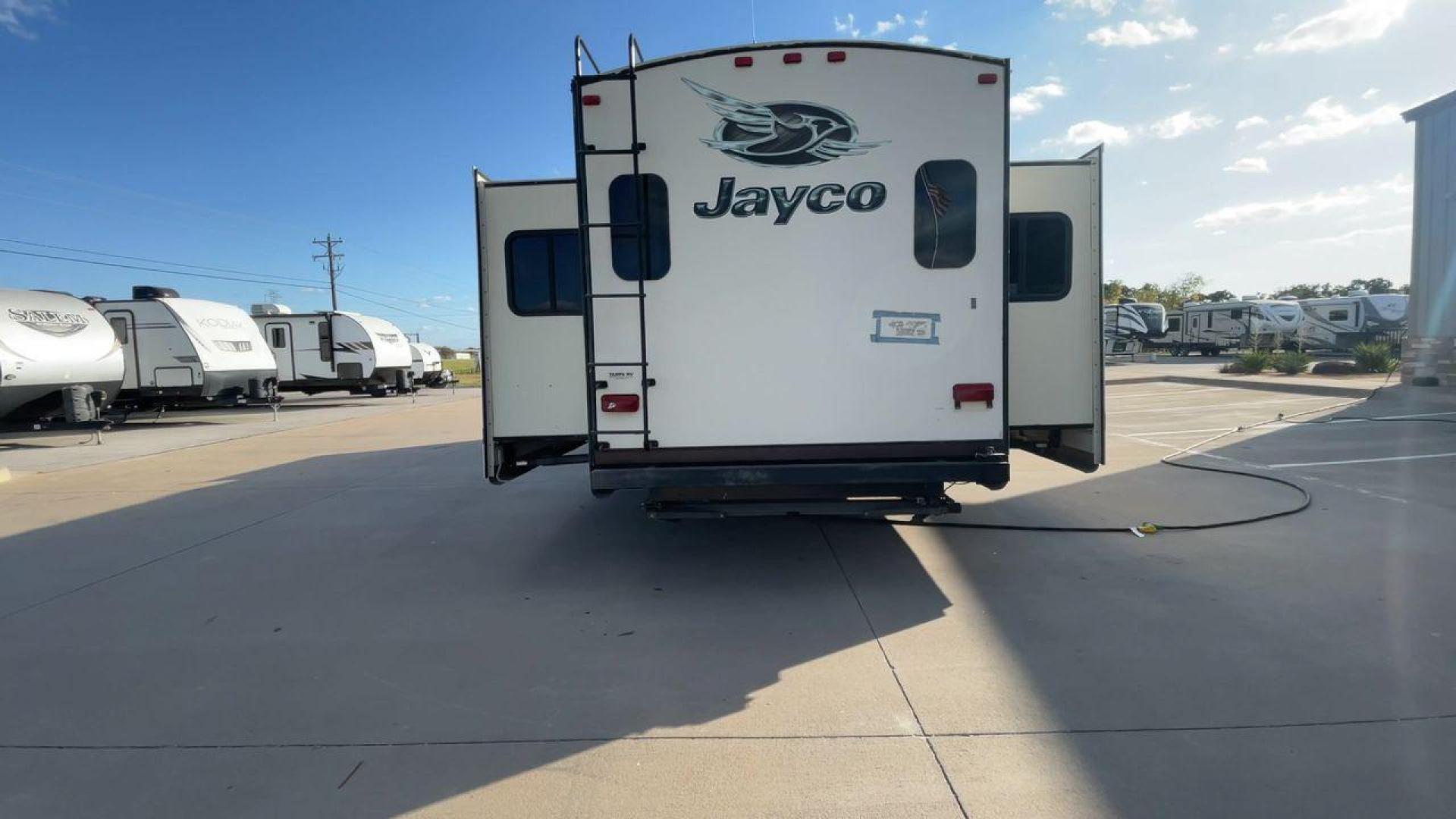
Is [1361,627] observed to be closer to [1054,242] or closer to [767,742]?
[1054,242]

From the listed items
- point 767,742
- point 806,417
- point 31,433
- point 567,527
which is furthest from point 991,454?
point 31,433

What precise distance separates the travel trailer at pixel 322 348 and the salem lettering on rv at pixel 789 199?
69.1 feet

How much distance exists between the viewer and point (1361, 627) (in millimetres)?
3836

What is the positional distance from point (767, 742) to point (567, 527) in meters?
3.83

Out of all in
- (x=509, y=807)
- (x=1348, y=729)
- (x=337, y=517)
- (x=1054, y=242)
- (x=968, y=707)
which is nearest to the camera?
(x=509, y=807)

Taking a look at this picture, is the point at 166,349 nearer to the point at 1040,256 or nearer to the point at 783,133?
the point at 783,133

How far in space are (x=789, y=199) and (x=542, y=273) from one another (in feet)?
6.34

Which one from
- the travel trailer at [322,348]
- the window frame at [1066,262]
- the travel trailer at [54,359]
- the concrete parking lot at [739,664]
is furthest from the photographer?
the travel trailer at [322,348]

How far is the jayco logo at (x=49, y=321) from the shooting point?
12562 mm

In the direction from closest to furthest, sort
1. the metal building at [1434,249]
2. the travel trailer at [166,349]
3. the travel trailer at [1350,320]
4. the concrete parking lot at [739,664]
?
1. the concrete parking lot at [739,664]
2. the metal building at [1434,249]
3. the travel trailer at [166,349]
4. the travel trailer at [1350,320]

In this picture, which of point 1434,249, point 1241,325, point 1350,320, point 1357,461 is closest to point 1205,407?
point 1434,249

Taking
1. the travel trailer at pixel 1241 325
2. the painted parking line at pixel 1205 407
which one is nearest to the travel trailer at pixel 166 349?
the painted parking line at pixel 1205 407

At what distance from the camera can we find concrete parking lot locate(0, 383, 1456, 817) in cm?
265

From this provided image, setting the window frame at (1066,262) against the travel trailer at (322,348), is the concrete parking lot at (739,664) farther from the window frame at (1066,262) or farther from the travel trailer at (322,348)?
the travel trailer at (322,348)
